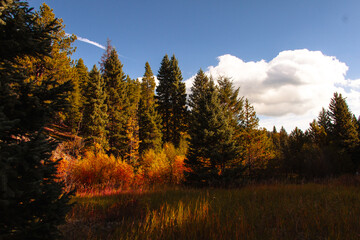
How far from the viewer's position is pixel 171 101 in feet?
104

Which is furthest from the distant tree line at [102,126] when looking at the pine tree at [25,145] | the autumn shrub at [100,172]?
the autumn shrub at [100,172]

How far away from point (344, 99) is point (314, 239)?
40.3 meters

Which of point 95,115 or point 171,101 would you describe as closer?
point 95,115

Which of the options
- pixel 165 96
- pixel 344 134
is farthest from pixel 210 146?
pixel 344 134

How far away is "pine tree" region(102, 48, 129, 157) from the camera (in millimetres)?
24469

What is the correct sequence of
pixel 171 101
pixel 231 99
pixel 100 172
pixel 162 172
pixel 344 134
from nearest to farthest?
1. pixel 100 172
2. pixel 162 172
3. pixel 231 99
4. pixel 344 134
5. pixel 171 101

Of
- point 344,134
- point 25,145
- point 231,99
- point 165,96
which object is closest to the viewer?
point 25,145

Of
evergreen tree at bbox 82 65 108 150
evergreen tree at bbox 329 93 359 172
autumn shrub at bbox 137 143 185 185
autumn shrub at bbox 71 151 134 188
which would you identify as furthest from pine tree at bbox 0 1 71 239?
evergreen tree at bbox 329 93 359 172

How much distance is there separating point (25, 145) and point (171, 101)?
30.3m

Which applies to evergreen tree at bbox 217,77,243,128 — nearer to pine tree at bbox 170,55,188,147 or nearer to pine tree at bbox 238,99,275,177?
pine tree at bbox 238,99,275,177

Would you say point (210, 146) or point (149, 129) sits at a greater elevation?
point (149, 129)

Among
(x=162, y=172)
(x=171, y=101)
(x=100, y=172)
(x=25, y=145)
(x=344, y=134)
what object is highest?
(x=171, y=101)

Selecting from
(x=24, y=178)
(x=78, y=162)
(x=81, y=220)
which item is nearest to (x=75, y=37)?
(x=78, y=162)

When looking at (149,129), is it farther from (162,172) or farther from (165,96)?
(162,172)
